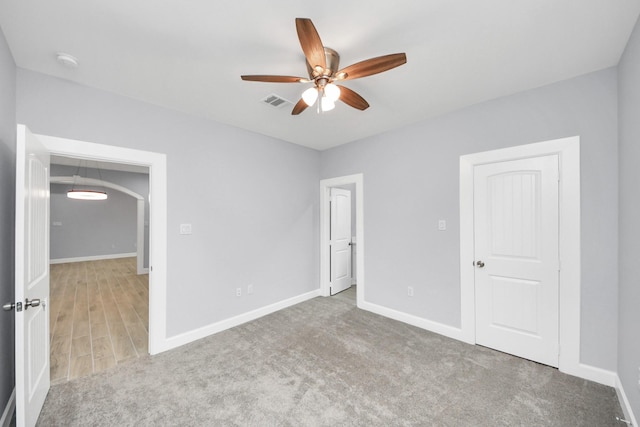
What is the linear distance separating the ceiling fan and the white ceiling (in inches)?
8.3

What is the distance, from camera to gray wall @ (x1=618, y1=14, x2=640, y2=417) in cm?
A: 167

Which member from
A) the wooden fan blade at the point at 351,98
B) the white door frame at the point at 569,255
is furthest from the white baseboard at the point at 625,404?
the wooden fan blade at the point at 351,98

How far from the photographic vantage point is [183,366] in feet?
8.11

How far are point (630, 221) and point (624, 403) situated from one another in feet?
4.25

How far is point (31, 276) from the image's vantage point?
167 centimetres

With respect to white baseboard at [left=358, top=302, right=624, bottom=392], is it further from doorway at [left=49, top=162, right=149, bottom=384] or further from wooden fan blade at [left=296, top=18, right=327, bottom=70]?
wooden fan blade at [left=296, top=18, right=327, bottom=70]

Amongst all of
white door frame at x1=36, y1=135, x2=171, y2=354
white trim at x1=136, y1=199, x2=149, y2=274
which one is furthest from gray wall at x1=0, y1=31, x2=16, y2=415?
white trim at x1=136, y1=199, x2=149, y2=274

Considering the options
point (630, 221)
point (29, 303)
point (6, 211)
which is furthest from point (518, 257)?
point (6, 211)

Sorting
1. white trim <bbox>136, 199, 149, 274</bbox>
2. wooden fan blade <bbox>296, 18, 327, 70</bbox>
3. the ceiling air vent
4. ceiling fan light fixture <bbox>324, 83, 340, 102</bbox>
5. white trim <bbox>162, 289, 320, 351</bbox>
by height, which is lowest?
white trim <bbox>162, 289, 320, 351</bbox>

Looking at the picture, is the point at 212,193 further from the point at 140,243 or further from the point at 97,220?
the point at 97,220

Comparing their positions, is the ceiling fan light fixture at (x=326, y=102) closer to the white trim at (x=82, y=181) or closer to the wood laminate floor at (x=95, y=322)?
the wood laminate floor at (x=95, y=322)

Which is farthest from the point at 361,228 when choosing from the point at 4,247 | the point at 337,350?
the point at 4,247

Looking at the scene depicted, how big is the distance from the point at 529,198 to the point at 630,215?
2.43 ft

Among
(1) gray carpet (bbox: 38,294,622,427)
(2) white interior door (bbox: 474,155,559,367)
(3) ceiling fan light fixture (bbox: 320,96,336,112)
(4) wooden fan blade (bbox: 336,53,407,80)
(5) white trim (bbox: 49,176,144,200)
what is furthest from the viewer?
(5) white trim (bbox: 49,176,144,200)
